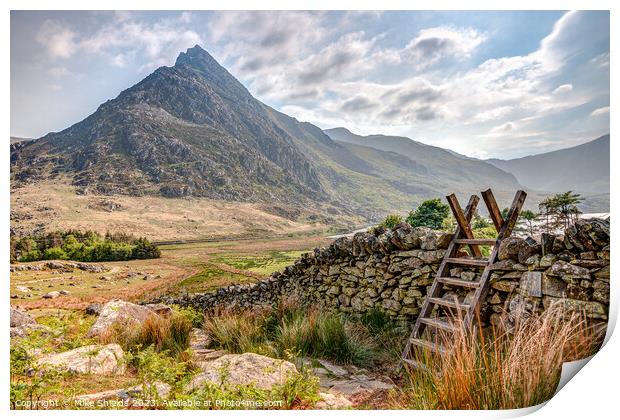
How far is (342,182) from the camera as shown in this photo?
21.7 feet

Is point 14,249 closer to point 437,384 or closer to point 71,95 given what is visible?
point 71,95

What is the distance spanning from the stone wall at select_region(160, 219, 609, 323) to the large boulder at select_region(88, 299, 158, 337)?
1.91 feet

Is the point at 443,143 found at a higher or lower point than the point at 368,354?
higher

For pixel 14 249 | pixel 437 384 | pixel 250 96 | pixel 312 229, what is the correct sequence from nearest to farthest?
pixel 437 384, pixel 14 249, pixel 250 96, pixel 312 229

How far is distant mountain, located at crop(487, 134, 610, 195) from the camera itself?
13.7ft

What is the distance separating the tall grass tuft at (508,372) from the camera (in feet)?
9.02

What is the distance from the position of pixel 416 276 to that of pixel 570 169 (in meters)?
2.17

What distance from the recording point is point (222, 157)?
6.06 m

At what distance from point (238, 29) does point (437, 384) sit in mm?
4363

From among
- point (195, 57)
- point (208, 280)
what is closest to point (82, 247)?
point (208, 280)

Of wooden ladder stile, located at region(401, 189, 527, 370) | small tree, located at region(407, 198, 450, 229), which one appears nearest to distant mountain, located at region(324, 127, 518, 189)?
small tree, located at region(407, 198, 450, 229)

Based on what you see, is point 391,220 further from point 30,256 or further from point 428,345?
point 30,256

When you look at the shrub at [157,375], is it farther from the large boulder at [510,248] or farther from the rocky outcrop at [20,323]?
the large boulder at [510,248]

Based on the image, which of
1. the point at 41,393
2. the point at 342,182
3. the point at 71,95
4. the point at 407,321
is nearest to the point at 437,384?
the point at 407,321
